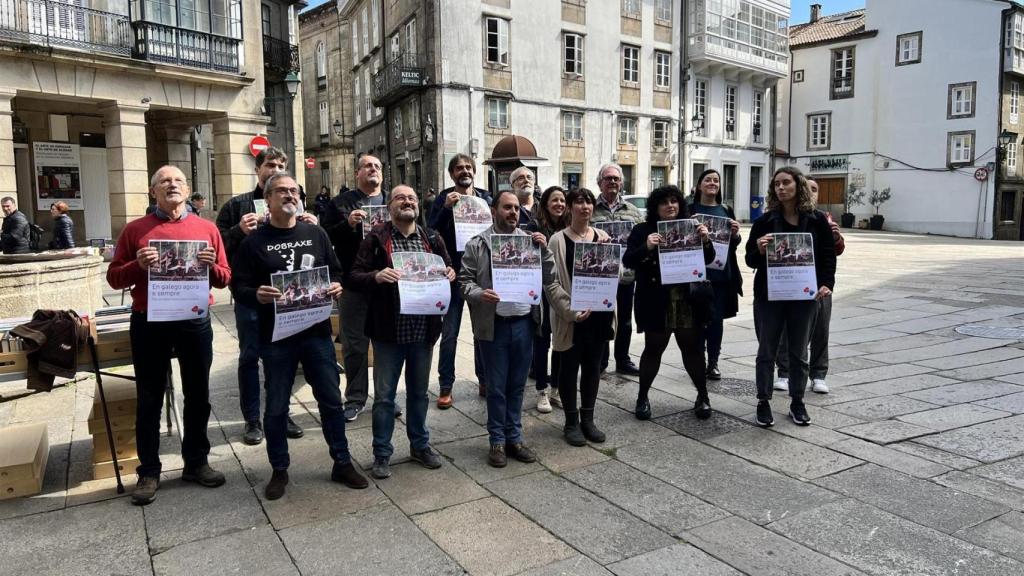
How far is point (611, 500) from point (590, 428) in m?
1.05

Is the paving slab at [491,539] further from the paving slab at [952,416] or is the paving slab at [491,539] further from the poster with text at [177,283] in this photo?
the paving slab at [952,416]

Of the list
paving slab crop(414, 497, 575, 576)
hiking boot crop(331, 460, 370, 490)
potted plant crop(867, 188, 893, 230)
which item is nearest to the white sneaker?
paving slab crop(414, 497, 575, 576)

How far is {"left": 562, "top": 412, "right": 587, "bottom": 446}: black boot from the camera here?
5098 mm

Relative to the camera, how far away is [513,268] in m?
4.62

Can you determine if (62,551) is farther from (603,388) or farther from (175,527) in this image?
(603,388)

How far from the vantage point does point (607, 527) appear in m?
3.83

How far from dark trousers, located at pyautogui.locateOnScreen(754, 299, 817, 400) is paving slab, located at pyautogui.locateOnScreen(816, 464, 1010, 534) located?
38.8 inches

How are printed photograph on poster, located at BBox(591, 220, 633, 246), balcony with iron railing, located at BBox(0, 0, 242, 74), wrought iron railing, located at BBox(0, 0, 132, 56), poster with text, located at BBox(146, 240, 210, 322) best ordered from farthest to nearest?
1. balcony with iron railing, located at BBox(0, 0, 242, 74)
2. wrought iron railing, located at BBox(0, 0, 132, 56)
3. printed photograph on poster, located at BBox(591, 220, 633, 246)
4. poster with text, located at BBox(146, 240, 210, 322)

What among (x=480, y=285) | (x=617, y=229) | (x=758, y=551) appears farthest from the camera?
(x=617, y=229)

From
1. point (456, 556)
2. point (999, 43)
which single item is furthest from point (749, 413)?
point (999, 43)

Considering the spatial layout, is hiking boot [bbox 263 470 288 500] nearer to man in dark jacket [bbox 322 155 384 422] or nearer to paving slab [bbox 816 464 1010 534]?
man in dark jacket [bbox 322 155 384 422]

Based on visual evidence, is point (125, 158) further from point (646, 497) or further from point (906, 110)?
point (906, 110)

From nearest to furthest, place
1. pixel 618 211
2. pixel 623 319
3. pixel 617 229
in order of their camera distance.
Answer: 1. pixel 617 229
2. pixel 618 211
3. pixel 623 319

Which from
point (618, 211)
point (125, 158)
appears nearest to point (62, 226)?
point (125, 158)
